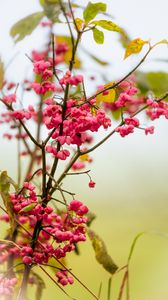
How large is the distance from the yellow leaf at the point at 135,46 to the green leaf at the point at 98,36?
59mm

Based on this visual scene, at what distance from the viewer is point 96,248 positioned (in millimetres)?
976

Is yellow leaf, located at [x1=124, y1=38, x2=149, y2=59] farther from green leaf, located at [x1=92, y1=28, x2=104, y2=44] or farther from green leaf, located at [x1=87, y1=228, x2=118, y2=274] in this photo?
green leaf, located at [x1=87, y1=228, x2=118, y2=274]

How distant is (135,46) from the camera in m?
0.95

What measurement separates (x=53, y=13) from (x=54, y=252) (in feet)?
1.67

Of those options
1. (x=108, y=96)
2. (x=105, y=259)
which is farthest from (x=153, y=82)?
(x=105, y=259)

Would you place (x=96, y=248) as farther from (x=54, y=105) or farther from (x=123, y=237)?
(x=123, y=237)

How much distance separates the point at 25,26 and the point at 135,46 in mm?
268

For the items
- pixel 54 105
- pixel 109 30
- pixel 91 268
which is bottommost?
pixel 91 268

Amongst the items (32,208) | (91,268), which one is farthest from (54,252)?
(91,268)

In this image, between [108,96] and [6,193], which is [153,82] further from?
[6,193]

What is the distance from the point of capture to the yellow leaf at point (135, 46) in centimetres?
94

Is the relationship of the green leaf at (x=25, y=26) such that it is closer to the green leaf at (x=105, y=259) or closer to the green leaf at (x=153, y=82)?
the green leaf at (x=153, y=82)

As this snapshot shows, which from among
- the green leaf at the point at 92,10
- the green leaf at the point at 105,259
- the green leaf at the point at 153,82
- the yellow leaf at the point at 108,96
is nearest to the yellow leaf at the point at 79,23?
the green leaf at the point at 92,10

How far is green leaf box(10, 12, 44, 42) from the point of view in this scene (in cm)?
105
